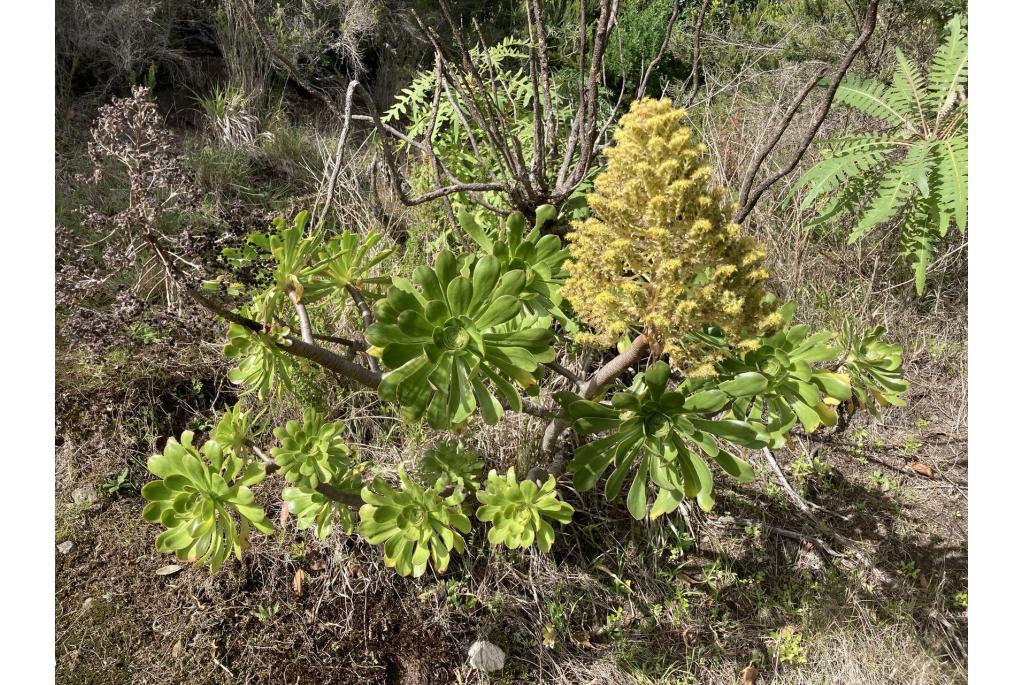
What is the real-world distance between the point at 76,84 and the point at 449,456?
11.8 feet

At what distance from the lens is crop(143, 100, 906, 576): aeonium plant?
103 cm

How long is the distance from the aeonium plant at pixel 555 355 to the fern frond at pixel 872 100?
1367mm

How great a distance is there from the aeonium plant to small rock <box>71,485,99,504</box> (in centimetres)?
91

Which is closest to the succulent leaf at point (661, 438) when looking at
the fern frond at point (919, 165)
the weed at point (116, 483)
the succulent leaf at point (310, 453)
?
the succulent leaf at point (310, 453)

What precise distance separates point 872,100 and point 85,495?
10.2 ft

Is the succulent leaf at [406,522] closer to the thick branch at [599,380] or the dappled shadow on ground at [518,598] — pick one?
the thick branch at [599,380]

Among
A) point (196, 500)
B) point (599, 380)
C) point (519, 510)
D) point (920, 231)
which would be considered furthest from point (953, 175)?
point (196, 500)

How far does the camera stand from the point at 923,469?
2357 millimetres

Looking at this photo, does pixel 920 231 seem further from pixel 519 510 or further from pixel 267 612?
pixel 267 612

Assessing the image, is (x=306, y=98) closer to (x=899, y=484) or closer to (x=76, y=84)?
(x=76, y=84)

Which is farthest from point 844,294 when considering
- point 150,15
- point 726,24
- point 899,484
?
point 150,15

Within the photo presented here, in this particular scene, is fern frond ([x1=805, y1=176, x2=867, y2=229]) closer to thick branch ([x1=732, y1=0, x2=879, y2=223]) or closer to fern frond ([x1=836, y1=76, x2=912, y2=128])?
fern frond ([x1=836, y1=76, x2=912, y2=128])

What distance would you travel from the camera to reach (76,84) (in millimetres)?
3662

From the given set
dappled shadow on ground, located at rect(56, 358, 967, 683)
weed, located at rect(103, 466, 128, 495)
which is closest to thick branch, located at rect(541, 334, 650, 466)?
dappled shadow on ground, located at rect(56, 358, 967, 683)
